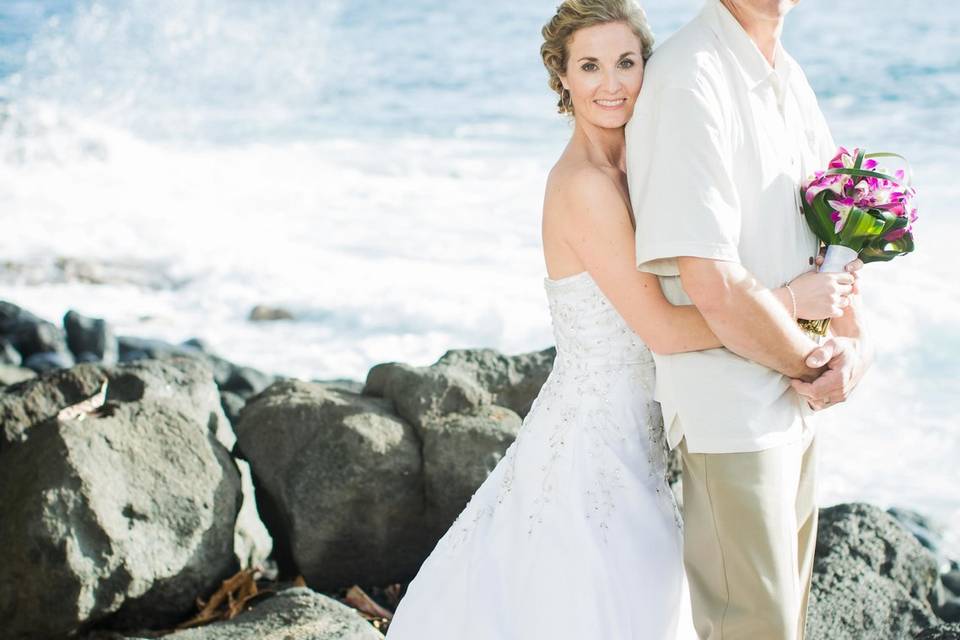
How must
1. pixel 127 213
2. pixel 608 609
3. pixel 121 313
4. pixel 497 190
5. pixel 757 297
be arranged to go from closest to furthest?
1. pixel 757 297
2. pixel 608 609
3. pixel 121 313
4. pixel 127 213
5. pixel 497 190

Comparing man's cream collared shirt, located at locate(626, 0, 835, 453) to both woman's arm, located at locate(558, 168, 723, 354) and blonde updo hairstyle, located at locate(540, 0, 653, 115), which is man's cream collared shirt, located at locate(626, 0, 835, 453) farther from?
blonde updo hairstyle, located at locate(540, 0, 653, 115)

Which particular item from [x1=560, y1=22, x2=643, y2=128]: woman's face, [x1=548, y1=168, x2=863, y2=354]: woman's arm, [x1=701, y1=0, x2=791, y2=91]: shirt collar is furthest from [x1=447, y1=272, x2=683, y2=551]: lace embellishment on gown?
[x1=701, y1=0, x2=791, y2=91]: shirt collar

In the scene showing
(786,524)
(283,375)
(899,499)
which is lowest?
(899,499)

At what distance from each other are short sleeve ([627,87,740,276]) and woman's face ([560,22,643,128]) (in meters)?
0.28

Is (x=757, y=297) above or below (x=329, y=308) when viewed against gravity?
above

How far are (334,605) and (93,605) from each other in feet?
2.85

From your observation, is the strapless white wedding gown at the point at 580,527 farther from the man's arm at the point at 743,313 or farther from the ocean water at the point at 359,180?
the ocean water at the point at 359,180

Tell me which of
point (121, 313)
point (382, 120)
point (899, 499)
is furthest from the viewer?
point (382, 120)

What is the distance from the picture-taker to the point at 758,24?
3174 mm

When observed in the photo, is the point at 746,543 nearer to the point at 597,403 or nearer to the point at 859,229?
the point at 597,403

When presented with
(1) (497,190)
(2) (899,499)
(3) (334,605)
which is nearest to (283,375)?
(2) (899,499)

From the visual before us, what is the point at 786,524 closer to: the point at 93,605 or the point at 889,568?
the point at 889,568

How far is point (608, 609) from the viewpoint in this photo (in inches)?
129

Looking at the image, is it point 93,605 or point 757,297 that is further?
point 93,605
